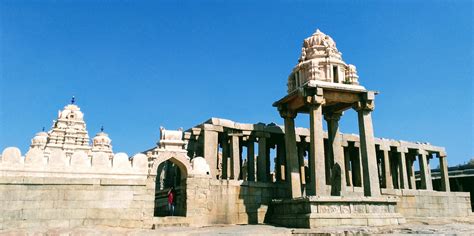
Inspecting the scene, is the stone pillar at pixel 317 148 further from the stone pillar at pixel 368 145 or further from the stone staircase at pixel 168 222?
the stone staircase at pixel 168 222

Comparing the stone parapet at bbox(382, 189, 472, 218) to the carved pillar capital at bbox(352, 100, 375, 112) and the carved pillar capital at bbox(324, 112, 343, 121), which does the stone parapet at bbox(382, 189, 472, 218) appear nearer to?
the carved pillar capital at bbox(324, 112, 343, 121)

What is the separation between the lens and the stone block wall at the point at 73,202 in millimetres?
14234

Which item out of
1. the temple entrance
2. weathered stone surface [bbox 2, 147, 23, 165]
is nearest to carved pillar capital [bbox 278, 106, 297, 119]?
the temple entrance

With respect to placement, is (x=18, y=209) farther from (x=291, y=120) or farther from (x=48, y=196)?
(x=291, y=120)

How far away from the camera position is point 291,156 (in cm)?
2002

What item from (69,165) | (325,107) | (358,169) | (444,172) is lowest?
(69,165)

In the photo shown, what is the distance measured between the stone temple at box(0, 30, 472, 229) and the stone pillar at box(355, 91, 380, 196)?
51 millimetres

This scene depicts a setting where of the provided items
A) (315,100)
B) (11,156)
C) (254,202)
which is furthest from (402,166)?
(11,156)

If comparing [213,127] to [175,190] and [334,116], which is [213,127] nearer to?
[175,190]

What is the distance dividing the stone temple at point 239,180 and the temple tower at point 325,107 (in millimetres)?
52

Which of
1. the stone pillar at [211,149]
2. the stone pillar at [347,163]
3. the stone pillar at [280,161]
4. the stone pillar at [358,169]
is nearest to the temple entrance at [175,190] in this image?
the stone pillar at [211,149]

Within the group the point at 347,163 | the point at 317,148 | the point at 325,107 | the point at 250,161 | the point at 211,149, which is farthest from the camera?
the point at 347,163

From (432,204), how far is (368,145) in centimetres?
898

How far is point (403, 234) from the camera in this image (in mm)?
13195
